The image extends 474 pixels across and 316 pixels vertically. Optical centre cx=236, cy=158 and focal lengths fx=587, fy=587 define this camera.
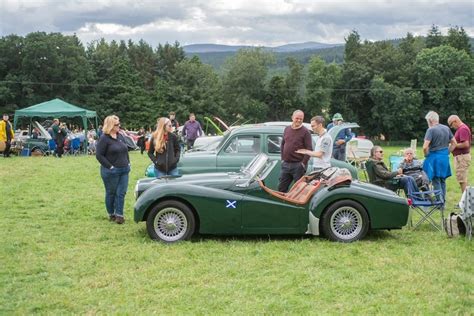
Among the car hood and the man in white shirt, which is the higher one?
the man in white shirt

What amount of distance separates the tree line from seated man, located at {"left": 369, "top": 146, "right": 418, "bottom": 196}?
49464mm

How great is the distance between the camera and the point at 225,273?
6176 millimetres

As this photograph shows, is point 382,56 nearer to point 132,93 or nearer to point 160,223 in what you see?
point 132,93

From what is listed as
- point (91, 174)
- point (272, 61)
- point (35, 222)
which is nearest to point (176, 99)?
point (272, 61)

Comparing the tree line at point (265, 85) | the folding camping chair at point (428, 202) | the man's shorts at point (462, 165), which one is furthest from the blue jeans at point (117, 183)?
the tree line at point (265, 85)

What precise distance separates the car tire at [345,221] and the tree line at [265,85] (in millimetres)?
51798

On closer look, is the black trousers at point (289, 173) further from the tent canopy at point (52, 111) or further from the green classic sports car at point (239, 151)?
the tent canopy at point (52, 111)

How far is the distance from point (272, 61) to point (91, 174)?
6603 centimetres

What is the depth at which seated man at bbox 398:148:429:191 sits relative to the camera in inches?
385

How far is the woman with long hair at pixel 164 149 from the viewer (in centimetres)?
949

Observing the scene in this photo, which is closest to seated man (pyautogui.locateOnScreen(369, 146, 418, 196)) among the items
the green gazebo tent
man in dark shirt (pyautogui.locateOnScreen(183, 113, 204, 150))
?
man in dark shirt (pyautogui.locateOnScreen(183, 113, 204, 150))

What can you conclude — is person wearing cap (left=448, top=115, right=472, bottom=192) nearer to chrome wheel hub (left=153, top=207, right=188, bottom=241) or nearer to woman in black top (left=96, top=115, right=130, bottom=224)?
chrome wheel hub (left=153, top=207, right=188, bottom=241)

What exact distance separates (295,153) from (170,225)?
90.5 inches

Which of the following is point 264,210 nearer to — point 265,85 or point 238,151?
point 238,151
